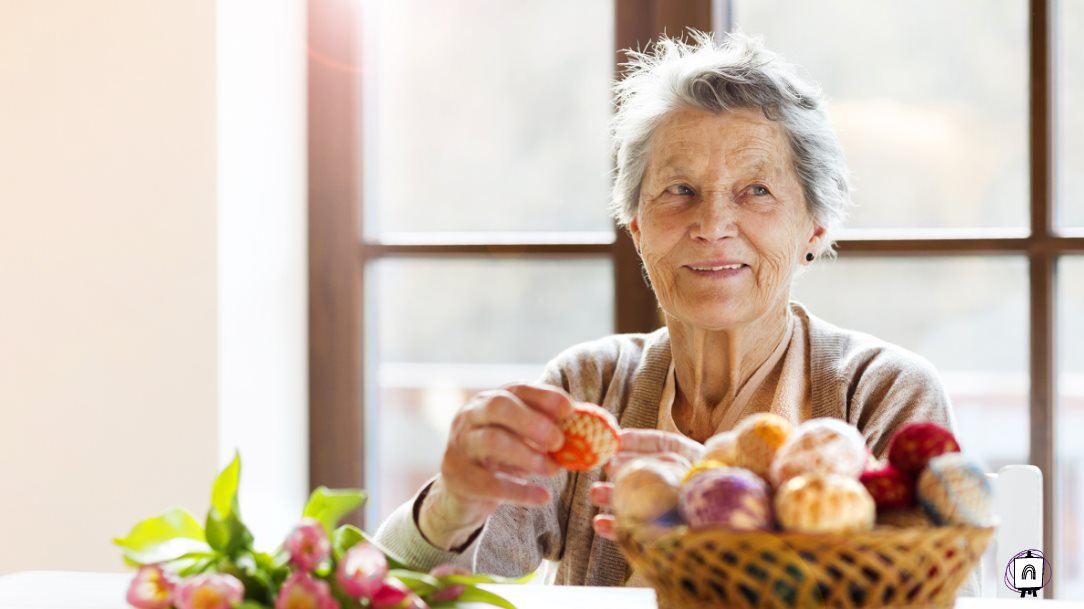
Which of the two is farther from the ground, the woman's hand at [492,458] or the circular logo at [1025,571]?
the woman's hand at [492,458]

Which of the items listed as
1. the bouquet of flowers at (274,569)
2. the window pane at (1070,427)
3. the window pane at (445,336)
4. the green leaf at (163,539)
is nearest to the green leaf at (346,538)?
the bouquet of flowers at (274,569)

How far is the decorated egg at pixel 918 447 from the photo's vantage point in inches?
31.8

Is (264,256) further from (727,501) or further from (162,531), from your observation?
(727,501)

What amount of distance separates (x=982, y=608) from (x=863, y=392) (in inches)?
21.1

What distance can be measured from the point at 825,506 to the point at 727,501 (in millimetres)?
60

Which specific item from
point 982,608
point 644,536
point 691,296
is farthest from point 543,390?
point 691,296

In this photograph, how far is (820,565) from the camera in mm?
725

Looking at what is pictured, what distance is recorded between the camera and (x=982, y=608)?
3.36 feet

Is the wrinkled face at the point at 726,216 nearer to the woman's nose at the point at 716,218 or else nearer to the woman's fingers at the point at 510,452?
the woman's nose at the point at 716,218

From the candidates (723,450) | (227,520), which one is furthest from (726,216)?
(227,520)

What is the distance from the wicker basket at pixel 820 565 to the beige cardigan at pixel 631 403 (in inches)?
28.1

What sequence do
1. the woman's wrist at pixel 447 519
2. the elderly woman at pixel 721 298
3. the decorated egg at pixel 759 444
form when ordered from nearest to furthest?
the decorated egg at pixel 759 444
the woman's wrist at pixel 447 519
the elderly woman at pixel 721 298

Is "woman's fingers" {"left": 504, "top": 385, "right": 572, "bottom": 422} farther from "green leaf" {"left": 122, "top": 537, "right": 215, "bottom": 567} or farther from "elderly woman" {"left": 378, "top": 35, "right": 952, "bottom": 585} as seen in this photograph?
"elderly woman" {"left": 378, "top": 35, "right": 952, "bottom": 585}

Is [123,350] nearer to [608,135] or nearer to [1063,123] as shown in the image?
[608,135]
